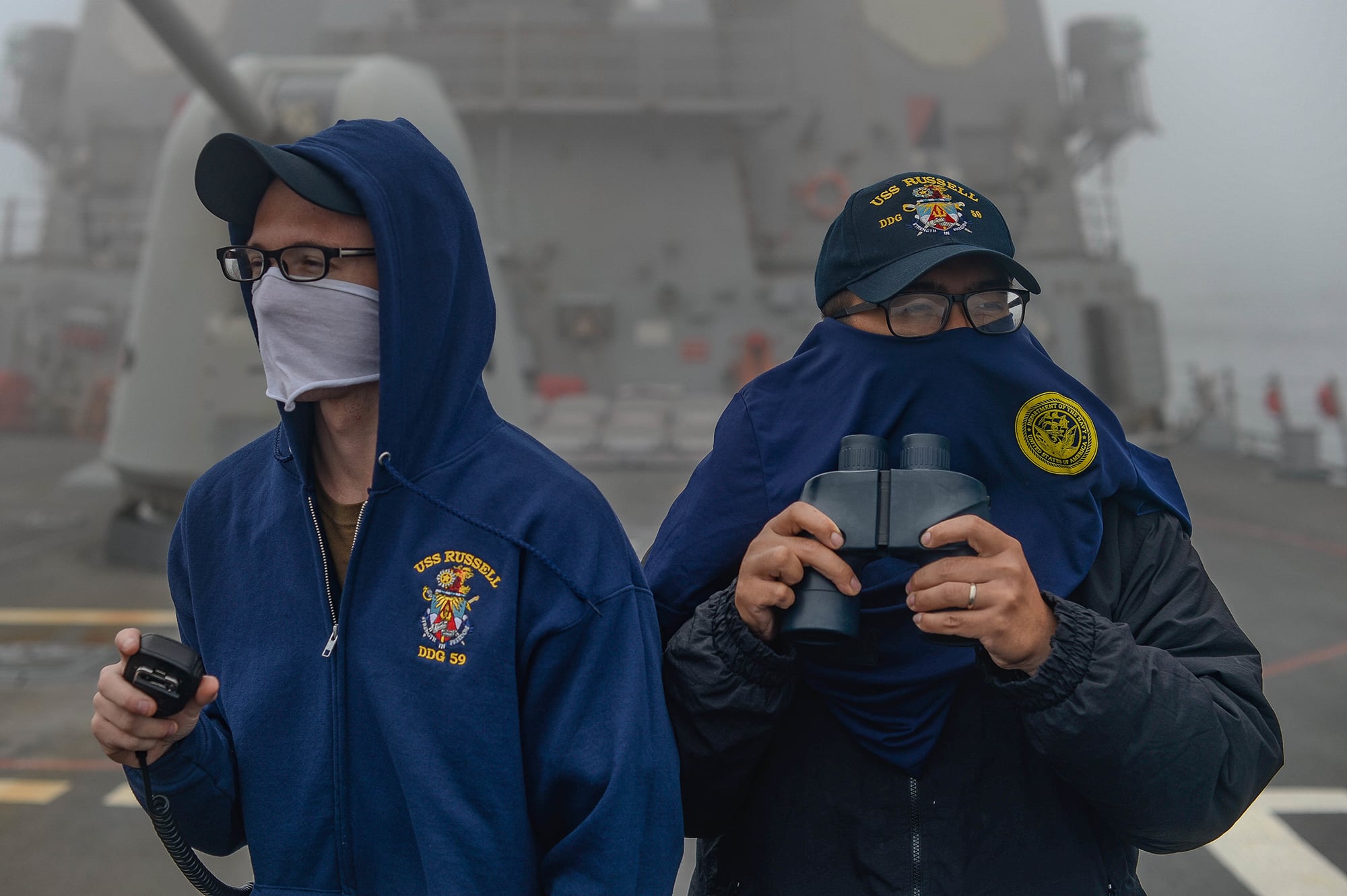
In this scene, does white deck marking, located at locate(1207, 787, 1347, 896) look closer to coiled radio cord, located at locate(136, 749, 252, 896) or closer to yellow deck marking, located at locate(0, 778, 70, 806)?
coiled radio cord, located at locate(136, 749, 252, 896)

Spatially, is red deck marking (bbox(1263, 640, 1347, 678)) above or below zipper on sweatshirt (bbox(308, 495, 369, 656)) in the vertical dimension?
below

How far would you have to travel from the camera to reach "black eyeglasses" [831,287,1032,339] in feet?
4.28

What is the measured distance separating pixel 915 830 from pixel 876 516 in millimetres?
453

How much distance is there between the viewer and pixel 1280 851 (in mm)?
3420

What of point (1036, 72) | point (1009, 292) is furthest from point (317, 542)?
point (1036, 72)

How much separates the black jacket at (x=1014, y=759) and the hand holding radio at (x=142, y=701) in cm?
57

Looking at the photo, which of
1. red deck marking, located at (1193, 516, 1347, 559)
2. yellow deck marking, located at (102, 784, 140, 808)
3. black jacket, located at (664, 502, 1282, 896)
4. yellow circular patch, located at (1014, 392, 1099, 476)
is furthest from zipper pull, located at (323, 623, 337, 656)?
red deck marking, located at (1193, 516, 1347, 559)

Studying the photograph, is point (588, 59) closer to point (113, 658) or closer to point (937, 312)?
point (113, 658)

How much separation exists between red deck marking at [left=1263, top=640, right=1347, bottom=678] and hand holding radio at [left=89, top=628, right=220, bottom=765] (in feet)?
18.6

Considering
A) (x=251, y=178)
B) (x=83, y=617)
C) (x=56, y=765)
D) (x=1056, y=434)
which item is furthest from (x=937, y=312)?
(x=83, y=617)

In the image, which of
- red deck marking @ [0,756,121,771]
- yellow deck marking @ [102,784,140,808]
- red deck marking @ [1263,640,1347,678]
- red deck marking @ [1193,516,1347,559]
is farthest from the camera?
red deck marking @ [1193,516,1347,559]

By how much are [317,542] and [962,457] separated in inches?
32.9

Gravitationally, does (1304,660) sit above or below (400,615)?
below

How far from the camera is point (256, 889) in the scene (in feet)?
4.26
